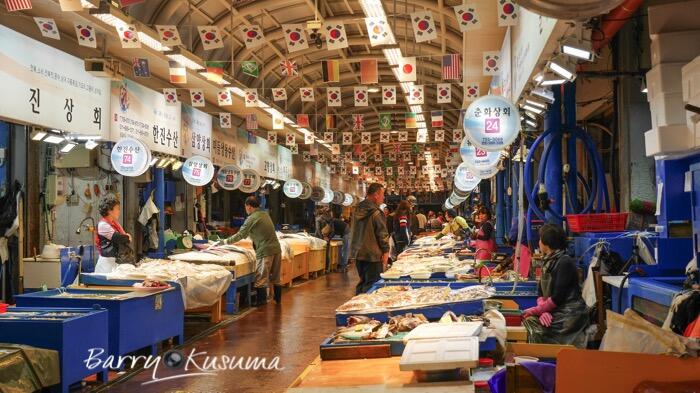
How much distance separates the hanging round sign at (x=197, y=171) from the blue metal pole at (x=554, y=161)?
7868 mm

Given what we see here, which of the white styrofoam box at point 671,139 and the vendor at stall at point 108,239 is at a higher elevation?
the white styrofoam box at point 671,139

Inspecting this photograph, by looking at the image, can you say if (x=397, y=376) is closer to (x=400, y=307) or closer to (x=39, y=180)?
(x=400, y=307)

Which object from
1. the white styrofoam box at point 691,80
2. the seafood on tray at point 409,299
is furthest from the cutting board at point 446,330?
the white styrofoam box at point 691,80

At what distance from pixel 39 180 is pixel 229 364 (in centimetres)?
642

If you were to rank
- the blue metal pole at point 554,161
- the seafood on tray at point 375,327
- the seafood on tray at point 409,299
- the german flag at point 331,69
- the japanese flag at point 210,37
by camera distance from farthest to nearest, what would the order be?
the german flag at point 331,69
the japanese flag at point 210,37
the blue metal pole at point 554,161
the seafood on tray at point 409,299
the seafood on tray at point 375,327

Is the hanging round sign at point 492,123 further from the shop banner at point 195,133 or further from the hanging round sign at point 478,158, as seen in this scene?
the shop banner at point 195,133

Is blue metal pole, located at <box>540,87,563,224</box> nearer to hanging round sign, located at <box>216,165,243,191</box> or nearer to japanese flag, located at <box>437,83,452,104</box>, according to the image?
japanese flag, located at <box>437,83,452,104</box>

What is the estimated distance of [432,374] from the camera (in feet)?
11.7

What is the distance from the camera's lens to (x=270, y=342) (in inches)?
368

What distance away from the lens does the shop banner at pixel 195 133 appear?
14512 millimetres

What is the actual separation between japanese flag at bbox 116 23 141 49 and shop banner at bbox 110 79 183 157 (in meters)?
1.60

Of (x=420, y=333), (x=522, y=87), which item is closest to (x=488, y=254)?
(x=522, y=87)

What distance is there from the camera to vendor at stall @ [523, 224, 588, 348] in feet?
19.2

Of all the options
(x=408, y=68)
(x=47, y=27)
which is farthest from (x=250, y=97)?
(x=47, y=27)
